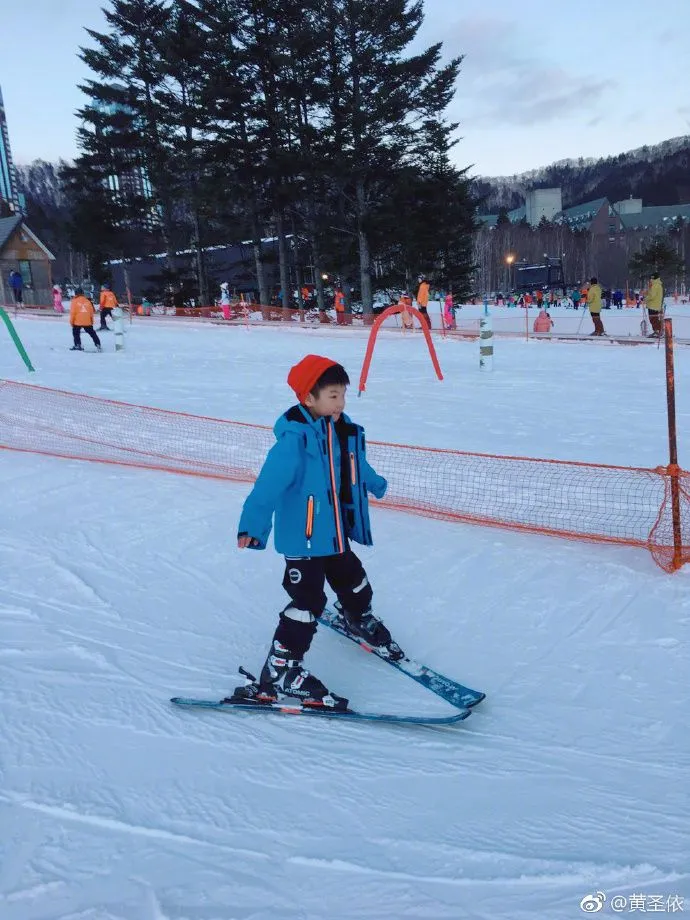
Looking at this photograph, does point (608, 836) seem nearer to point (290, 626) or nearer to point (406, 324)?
point (290, 626)

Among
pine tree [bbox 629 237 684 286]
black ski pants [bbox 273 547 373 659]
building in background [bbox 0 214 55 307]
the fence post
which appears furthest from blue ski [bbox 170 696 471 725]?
pine tree [bbox 629 237 684 286]

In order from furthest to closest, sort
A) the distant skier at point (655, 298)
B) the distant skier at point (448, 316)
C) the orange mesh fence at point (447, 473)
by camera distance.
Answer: the distant skier at point (448, 316), the distant skier at point (655, 298), the orange mesh fence at point (447, 473)

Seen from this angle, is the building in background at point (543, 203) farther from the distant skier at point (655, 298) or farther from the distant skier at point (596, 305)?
the distant skier at point (655, 298)

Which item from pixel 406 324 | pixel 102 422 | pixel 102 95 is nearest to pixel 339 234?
pixel 406 324

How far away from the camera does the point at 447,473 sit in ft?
22.5

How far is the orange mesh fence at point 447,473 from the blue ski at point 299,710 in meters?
2.26

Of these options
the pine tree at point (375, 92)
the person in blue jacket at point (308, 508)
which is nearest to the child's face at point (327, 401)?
the person in blue jacket at point (308, 508)

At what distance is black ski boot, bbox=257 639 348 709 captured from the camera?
3148 millimetres

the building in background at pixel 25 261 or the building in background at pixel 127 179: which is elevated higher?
the building in background at pixel 127 179

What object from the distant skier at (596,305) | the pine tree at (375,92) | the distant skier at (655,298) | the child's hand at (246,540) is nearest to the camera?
the child's hand at (246,540)

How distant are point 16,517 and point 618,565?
4785mm

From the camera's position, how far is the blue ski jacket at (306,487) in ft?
9.63

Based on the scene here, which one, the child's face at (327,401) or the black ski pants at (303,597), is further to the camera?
the black ski pants at (303,597)

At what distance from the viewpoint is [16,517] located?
226 inches
